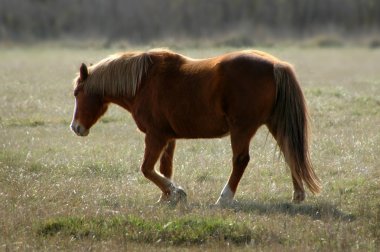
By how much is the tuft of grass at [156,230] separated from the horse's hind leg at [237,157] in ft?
3.49

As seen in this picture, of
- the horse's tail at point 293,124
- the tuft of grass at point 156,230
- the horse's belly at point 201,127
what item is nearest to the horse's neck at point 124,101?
the horse's belly at point 201,127

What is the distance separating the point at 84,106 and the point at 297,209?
298cm

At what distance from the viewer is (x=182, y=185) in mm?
9805

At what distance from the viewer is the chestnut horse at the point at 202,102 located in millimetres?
8492

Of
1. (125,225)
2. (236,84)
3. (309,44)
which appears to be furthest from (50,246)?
(309,44)

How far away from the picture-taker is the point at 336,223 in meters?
7.52

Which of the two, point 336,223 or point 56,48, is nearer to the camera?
point 336,223

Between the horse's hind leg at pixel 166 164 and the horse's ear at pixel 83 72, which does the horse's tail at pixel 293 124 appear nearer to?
the horse's hind leg at pixel 166 164

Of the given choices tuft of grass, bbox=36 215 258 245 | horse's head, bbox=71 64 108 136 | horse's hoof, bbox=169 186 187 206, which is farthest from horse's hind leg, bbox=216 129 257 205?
horse's head, bbox=71 64 108 136

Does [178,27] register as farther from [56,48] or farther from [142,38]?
[56,48]

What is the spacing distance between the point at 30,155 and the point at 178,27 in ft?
109

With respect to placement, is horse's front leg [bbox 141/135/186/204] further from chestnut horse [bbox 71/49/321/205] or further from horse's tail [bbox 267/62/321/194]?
horse's tail [bbox 267/62/321/194]

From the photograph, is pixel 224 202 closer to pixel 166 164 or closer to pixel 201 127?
pixel 201 127

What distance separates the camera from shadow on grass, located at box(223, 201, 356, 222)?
7926 mm
